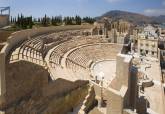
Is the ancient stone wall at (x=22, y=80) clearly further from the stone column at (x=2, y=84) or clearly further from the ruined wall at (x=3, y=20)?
the ruined wall at (x=3, y=20)

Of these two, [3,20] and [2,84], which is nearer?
[2,84]

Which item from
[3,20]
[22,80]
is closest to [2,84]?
[22,80]

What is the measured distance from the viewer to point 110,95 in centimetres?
711

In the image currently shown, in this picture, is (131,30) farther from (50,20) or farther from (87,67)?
(87,67)

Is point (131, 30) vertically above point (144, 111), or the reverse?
point (131, 30)

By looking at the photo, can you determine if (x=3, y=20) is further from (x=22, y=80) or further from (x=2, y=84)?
(x=2, y=84)

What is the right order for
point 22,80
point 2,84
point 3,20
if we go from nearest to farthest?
point 2,84 → point 22,80 → point 3,20

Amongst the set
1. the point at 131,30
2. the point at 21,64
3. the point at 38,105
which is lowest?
the point at 38,105

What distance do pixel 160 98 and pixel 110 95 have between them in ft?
36.0

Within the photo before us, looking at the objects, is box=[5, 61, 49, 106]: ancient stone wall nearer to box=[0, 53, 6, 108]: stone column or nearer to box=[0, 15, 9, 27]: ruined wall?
box=[0, 53, 6, 108]: stone column

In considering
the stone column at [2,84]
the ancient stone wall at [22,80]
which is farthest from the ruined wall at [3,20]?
the stone column at [2,84]

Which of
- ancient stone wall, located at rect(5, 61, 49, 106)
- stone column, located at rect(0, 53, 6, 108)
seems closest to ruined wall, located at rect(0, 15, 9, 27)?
ancient stone wall, located at rect(5, 61, 49, 106)

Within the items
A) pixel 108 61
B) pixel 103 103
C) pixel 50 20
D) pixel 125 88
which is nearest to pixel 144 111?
pixel 125 88

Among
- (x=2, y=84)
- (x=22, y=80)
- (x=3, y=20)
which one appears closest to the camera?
(x=2, y=84)
